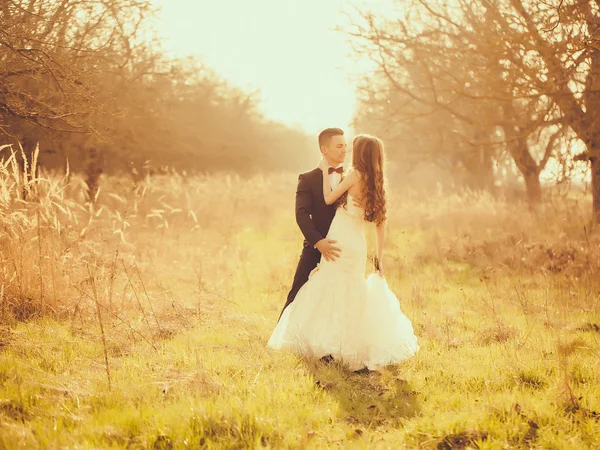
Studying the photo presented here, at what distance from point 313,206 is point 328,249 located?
57 cm

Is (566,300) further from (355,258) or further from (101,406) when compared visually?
(101,406)

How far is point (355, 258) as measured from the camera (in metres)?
4.75

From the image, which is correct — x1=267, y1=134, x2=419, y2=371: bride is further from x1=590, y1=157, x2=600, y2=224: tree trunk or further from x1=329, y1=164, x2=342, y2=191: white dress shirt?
x1=590, y1=157, x2=600, y2=224: tree trunk

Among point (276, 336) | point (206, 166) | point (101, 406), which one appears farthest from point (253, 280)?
point (206, 166)

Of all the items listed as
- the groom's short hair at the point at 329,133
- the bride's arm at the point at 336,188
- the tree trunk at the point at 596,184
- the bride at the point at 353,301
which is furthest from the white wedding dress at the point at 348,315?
the tree trunk at the point at 596,184

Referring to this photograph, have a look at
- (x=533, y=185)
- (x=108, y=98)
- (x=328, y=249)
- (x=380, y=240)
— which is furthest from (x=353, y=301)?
(x=533, y=185)

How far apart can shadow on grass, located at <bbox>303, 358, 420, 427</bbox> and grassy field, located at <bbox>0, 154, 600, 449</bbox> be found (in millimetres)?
17

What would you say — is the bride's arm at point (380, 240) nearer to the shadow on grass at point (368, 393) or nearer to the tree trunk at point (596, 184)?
the shadow on grass at point (368, 393)

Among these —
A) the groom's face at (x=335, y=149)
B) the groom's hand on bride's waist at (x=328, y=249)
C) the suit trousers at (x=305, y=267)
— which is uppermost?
the groom's face at (x=335, y=149)

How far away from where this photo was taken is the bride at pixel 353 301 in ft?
15.0

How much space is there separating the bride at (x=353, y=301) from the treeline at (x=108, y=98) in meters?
2.98

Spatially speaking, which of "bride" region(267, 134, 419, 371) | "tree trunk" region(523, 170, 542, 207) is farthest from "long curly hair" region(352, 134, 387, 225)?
"tree trunk" region(523, 170, 542, 207)

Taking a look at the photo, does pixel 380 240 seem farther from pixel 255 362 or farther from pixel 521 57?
pixel 521 57

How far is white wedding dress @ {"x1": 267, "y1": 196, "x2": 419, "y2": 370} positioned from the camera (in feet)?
15.0
